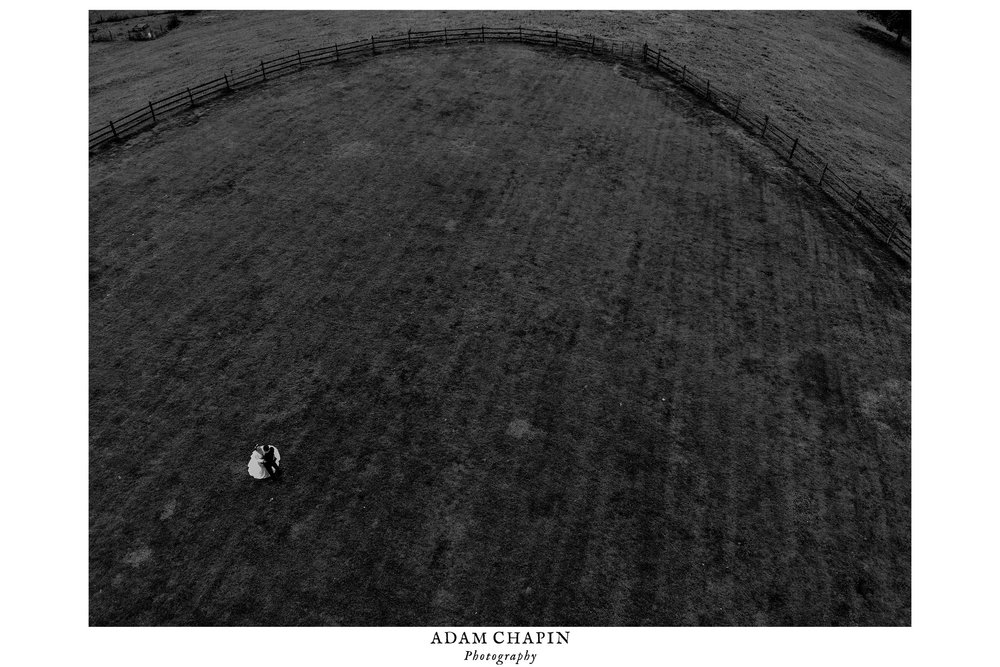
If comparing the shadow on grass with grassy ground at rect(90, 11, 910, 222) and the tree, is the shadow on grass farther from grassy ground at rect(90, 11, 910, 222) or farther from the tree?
grassy ground at rect(90, 11, 910, 222)

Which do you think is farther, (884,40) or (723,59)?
(884,40)

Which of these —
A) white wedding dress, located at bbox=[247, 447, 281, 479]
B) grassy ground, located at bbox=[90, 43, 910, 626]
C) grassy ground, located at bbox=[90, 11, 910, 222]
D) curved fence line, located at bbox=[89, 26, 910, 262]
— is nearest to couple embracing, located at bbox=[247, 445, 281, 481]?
white wedding dress, located at bbox=[247, 447, 281, 479]

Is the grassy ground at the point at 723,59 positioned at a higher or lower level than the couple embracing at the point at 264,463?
higher
